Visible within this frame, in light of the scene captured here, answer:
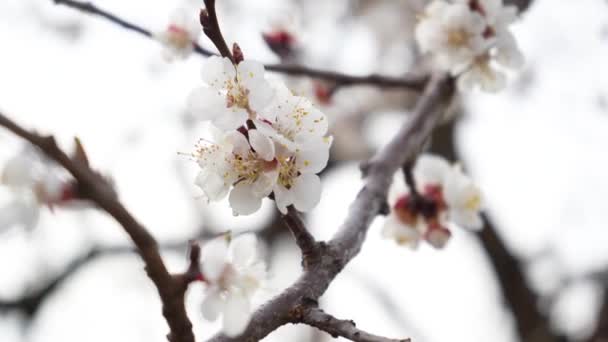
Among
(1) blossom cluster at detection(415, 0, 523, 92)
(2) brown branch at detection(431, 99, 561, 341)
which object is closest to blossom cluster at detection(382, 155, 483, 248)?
(1) blossom cluster at detection(415, 0, 523, 92)

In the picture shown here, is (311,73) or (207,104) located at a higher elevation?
(311,73)

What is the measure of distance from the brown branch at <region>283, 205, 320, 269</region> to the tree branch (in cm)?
70

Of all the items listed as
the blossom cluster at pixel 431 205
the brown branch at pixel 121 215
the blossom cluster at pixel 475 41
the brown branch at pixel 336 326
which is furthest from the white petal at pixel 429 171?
the brown branch at pixel 121 215

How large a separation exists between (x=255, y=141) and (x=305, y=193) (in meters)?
0.10

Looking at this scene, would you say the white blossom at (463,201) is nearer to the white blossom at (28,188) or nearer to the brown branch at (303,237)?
the brown branch at (303,237)

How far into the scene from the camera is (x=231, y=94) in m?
0.86

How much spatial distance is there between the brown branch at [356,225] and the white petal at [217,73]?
0.87 ft

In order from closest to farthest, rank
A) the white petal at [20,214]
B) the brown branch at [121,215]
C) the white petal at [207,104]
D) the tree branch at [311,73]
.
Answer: the brown branch at [121,215] → the white petal at [207,104] → the white petal at [20,214] → the tree branch at [311,73]

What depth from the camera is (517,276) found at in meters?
3.09

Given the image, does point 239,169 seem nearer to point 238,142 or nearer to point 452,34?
point 238,142

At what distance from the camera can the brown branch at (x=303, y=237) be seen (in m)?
0.89

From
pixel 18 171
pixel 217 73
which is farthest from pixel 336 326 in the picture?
pixel 18 171

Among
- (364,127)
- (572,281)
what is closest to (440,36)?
(572,281)

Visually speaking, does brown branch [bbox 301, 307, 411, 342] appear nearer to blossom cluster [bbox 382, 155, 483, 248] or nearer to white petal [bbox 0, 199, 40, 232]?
white petal [bbox 0, 199, 40, 232]
